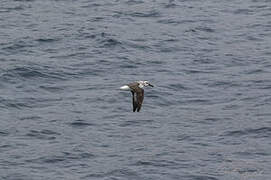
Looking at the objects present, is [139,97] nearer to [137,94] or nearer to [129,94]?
[137,94]

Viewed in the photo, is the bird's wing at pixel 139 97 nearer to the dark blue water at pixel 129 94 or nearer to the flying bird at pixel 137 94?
the flying bird at pixel 137 94

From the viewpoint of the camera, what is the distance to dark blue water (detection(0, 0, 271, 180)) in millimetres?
33031

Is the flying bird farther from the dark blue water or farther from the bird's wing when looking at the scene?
the dark blue water

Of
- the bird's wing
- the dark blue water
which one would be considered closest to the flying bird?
the bird's wing

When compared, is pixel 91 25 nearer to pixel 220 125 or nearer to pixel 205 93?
pixel 205 93

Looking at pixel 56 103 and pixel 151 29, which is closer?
pixel 56 103

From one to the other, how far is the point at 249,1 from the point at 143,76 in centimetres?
1695

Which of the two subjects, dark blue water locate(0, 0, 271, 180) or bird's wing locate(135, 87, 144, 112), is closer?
bird's wing locate(135, 87, 144, 112)

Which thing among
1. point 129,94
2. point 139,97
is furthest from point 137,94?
point 129,94

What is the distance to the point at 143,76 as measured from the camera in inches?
1646

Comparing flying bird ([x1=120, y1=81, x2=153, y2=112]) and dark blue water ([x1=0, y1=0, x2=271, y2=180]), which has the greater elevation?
flying bird ([x1=120, y1=81, x2=153, y2=112])

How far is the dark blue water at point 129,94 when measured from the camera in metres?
33.0

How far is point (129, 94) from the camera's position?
134 feet

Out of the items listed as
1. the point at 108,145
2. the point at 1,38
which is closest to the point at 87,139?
the point at 108,145
